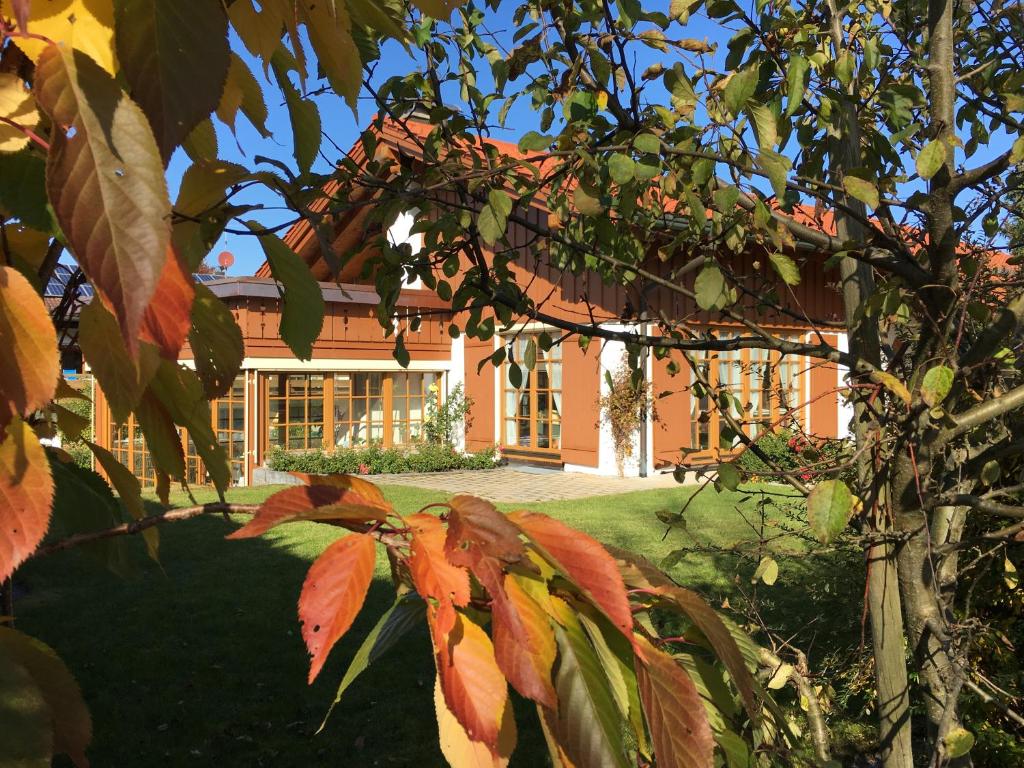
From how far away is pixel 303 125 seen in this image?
85 cm

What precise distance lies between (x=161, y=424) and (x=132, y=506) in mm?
113

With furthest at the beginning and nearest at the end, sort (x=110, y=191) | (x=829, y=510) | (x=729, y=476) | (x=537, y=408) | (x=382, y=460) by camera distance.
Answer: (x=537, y=408)
(x=382, y=460)
(x=729, y=476)
(x=829, y=510)
(x=110, y=191)

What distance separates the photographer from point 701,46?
2.26 metres

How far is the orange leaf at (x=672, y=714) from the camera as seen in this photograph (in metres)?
0.62

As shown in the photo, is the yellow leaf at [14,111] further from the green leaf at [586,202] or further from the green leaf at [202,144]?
the green leaf at [586,202]

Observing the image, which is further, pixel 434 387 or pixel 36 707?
pixel 434 387

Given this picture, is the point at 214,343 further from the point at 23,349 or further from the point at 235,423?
the point at 235,423

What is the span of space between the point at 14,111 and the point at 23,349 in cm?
17

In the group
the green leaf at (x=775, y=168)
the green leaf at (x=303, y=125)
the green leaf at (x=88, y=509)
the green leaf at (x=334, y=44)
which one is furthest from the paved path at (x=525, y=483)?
the green leaf at (x=334, y=44)

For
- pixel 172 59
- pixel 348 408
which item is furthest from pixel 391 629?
pixel 348 408

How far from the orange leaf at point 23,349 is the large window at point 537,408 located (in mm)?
13109

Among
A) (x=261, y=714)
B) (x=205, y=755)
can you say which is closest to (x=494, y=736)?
(x=205, y=755)

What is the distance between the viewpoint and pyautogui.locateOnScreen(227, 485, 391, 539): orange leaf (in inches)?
21.0

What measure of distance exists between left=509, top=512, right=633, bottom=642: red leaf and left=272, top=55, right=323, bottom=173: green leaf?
0.49 metres
